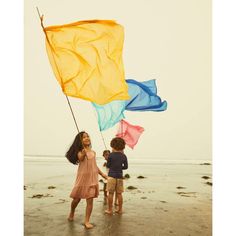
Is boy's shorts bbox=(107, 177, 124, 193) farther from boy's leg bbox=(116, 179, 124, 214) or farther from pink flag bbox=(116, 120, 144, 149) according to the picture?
pink flag bbox=(116, 120, 144, 149)

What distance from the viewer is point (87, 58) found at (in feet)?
9.18

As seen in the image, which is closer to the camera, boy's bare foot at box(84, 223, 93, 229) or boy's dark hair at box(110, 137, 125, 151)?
boy's bare foot at box(84, 223, 93, 229)

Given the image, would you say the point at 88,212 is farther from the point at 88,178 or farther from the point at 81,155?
the point at 81,155

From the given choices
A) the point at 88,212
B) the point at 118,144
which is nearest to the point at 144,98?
the point at 118,144

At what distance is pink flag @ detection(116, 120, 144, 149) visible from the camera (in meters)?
2.94

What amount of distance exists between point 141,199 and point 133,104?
0.81 metres

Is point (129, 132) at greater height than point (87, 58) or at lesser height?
lesser

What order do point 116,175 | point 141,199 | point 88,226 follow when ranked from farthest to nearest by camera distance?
point 141,199 < point 116,175 < point 88,226

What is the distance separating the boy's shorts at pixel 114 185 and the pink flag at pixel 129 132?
317 millimetres

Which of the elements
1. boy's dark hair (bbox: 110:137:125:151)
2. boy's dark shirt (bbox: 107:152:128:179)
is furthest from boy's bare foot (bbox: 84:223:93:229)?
boy's dark hair (bbox: 110:137:125:151)

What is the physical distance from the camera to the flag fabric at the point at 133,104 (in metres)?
2.99

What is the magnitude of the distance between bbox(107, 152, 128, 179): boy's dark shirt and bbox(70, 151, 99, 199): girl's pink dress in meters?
0.14
